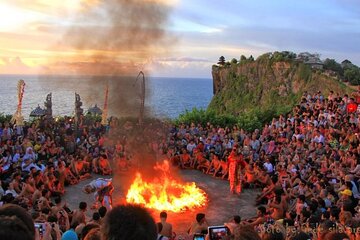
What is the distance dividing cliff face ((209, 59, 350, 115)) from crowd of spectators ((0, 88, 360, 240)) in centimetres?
1092

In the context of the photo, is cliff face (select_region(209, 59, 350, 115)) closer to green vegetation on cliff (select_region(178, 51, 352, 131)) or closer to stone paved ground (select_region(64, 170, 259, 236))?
green vegetation on cliff (select_region(178, 51, 352, 131))

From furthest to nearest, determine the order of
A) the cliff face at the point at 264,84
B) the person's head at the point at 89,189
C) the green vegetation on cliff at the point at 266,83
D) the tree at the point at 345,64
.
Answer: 1. the tree at the point at 345,64
2. the cliff face at the point at 264,84
3. the green vegetation on cliff at the point at 266,83
4. the person's head at the point at 89,189

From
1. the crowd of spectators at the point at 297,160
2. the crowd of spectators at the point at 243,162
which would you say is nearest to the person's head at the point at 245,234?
the crowd of spectators at the point at 243,162

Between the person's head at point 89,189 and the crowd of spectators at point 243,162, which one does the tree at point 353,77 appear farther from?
the person's head at point 89,189

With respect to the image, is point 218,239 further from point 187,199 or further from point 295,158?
point 295,158

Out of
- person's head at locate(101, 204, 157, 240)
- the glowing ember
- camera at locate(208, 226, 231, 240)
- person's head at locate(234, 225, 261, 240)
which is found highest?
person's head at locate(101, 204, 157, 240)

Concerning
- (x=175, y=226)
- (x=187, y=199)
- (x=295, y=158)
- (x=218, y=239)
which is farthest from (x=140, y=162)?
(x=218, y=239)

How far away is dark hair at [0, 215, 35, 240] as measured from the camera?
2.17 m

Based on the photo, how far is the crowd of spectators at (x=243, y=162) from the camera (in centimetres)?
977

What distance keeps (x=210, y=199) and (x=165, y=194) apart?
5.34 ft

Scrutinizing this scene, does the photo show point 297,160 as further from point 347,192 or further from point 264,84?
point 264,84

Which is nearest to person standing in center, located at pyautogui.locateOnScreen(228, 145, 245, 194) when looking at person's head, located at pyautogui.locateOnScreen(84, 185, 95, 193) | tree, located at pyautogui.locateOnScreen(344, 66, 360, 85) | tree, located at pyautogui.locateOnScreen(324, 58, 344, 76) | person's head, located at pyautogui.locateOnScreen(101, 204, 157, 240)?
person's head, located at pyautogui.locateOnScreen(84, 185, 95, 193)

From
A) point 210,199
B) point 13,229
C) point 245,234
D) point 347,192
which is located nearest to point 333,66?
point 210,199

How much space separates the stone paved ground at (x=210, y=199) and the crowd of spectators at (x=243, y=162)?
A: 38cm
